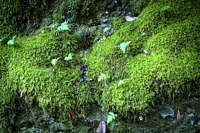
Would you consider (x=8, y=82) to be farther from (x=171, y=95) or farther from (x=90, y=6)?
(x=171, y=95)

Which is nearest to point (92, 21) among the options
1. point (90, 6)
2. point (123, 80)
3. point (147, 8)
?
point (90, 6)

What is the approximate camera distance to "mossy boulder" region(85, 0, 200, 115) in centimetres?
246


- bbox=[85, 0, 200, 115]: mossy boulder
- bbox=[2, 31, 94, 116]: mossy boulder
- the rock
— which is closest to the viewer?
bbox=[85, 0, 200, 115]: mossy boulder

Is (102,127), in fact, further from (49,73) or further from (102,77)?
(49,73)

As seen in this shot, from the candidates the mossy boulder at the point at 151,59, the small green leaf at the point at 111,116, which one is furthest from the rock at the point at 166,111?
the small green leaf at the point at 111,116

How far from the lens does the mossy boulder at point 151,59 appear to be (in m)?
2.46

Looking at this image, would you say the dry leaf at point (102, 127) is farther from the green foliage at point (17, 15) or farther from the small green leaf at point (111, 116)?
the green foliage at point (17, 15)

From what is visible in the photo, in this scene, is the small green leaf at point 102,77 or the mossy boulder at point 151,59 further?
the small green leaf at point 102,77

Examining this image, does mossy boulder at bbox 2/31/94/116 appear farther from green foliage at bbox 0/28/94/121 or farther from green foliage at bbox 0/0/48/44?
green foliage at bbox 0/0/48/44

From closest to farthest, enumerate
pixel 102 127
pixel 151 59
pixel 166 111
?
pixel 166 111
pixel 151 59
pixel 102 127

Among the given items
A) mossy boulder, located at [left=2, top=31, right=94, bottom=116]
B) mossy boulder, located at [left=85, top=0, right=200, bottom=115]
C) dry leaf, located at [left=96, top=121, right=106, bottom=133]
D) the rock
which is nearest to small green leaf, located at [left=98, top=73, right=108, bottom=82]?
mossy boulder, located at [left=85, top=0, right=200, bottom=115]

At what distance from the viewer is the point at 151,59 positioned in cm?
268

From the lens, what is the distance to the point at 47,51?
3176mm

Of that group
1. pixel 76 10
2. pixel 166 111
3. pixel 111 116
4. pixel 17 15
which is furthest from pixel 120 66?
pixel 17 15
